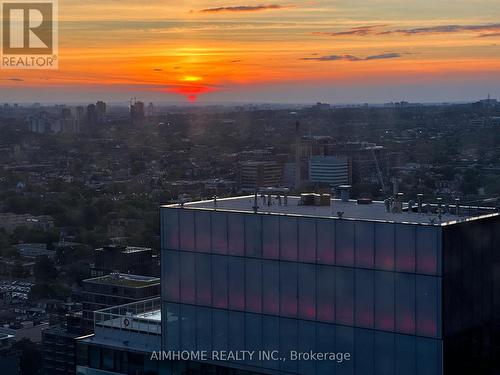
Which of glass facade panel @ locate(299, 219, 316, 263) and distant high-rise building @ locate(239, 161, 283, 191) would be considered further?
distant high-rise building @ locate(239, 161, 283, 191)

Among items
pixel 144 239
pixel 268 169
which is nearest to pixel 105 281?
pixel 144 239

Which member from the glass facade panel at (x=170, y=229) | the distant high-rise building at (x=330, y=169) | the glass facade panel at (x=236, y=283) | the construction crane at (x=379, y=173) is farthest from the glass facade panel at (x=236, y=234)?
the distant high-rise building at (x=330, y=169)

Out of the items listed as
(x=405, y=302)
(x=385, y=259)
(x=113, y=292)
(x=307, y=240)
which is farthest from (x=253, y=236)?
(x=113, y=292)

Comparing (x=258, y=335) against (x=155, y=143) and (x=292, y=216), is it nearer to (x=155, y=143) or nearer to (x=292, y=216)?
(x=292, y=216)

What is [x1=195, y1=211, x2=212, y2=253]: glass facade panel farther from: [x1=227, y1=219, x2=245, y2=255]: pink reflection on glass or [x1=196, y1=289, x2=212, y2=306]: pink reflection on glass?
[x1=196, y1=289, x2=212, y2=306]: pink reflection on glass

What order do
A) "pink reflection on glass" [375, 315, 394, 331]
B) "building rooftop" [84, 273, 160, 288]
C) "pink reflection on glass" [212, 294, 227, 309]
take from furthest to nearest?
1. "building rooftop" [84, 273, 160, 288]
2. "pink reflection on glass" [212, 294, 227, 309]
3. "pink reflection on glass" [375, 315, 394, 331]

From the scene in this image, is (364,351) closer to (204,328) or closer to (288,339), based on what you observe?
(288,339)

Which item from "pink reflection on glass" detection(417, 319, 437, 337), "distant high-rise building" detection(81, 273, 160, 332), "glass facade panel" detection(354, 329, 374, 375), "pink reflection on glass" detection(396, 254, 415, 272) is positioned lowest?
"distant high-rise building" detection(81, 273, 160, 332)

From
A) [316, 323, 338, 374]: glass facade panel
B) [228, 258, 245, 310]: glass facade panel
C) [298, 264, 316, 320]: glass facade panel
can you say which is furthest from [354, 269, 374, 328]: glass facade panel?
[228, 258, 245, 310]: glass facade panel
